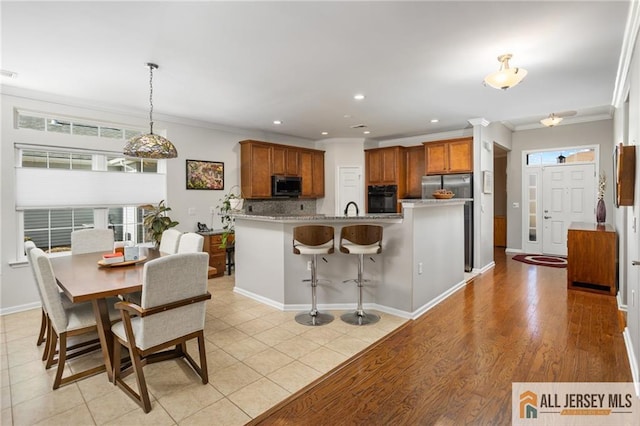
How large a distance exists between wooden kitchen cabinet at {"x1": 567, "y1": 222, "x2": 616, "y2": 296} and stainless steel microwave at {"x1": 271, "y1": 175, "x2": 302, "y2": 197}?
4624 millimetres

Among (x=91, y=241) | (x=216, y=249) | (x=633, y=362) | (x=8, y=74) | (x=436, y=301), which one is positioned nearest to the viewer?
(x=633, y=362)

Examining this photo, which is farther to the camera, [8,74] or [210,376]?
[8,74]

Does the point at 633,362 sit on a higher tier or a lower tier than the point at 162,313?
lower

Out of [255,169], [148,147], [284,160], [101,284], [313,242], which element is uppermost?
[284,160]

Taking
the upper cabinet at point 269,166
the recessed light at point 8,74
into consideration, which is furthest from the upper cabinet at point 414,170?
the recessed light at point 8,74

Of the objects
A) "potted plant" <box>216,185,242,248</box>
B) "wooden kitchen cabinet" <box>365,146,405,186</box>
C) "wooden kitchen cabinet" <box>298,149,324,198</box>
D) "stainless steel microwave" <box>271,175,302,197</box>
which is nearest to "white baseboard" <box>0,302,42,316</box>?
"potted plant" <box>216,185,242,248</box>

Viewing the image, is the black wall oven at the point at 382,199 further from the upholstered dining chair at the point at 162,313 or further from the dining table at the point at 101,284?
the upholstered dining chair at the point at 162,313

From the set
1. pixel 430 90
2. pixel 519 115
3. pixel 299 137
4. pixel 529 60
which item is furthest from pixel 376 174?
pixel 529 60

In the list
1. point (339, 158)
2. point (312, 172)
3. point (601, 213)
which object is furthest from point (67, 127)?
point (601, 213)

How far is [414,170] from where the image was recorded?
23.1 ft

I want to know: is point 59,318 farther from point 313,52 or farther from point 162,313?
point 313,52

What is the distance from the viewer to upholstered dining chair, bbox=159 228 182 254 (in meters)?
3.55

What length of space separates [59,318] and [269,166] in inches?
171

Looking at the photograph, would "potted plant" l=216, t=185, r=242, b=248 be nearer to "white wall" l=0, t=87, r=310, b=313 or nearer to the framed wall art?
"white wall" l=0, t=87, r=310, b=313
